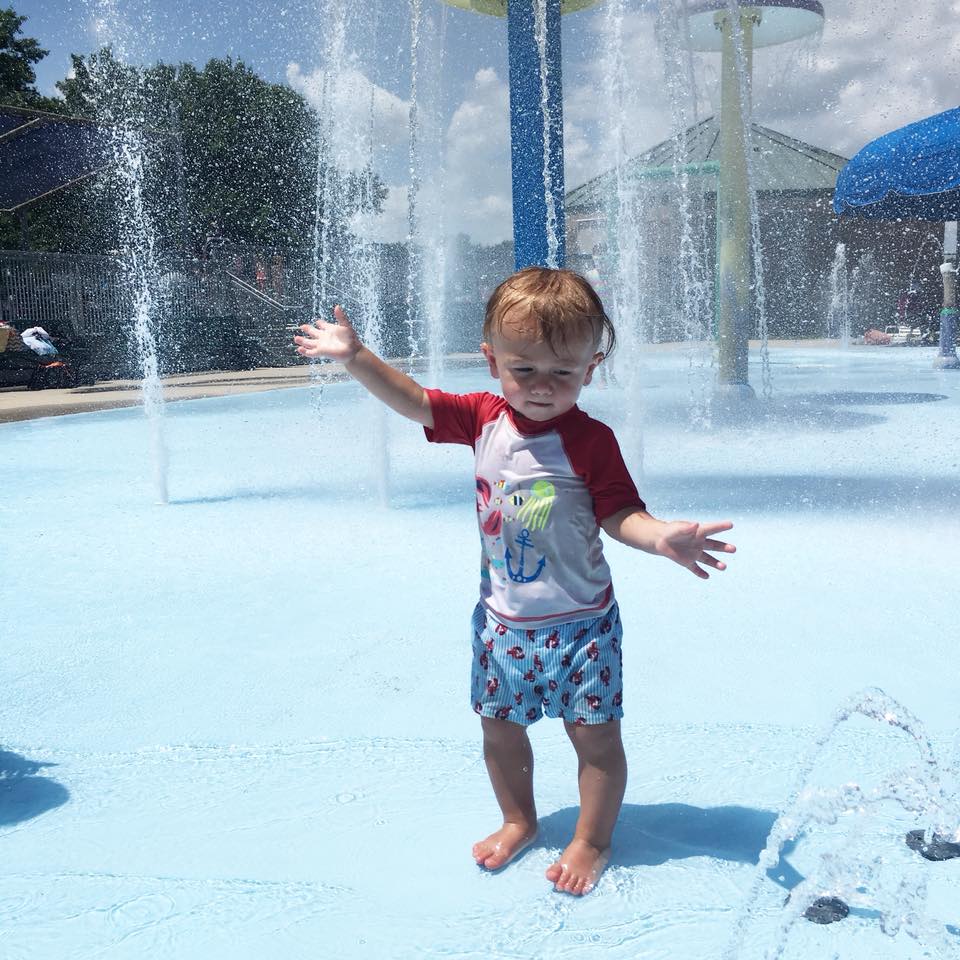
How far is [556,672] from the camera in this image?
1796 mm

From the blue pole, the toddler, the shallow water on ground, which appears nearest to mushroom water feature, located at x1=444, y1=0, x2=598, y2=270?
the blue pole

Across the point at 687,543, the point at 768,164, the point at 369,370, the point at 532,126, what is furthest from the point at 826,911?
the point at 768,164

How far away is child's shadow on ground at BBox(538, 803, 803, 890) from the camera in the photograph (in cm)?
190

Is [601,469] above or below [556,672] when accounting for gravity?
above

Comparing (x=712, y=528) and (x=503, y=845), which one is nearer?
(x=712, y=528)

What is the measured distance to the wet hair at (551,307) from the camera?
169 centimetres

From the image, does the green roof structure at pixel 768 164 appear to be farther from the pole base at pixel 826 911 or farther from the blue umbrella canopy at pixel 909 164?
the pole base at pixel 826 911

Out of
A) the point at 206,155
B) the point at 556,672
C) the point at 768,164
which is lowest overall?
the point at 556,672

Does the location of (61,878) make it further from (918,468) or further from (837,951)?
(918,468)

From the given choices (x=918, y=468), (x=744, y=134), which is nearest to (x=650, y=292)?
(x=744, y=134)

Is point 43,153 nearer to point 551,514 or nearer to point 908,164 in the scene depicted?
point 908,164

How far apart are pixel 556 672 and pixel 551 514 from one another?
0.27m

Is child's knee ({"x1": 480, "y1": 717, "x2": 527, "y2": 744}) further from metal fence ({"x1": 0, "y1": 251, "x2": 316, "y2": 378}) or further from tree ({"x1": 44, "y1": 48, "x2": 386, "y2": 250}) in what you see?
tree ({"x1": 44, "y1": 48, "x2": 386, "y2": 250})

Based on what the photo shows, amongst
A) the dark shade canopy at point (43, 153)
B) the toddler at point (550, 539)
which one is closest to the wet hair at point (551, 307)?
the toddler at point (550, 539)
